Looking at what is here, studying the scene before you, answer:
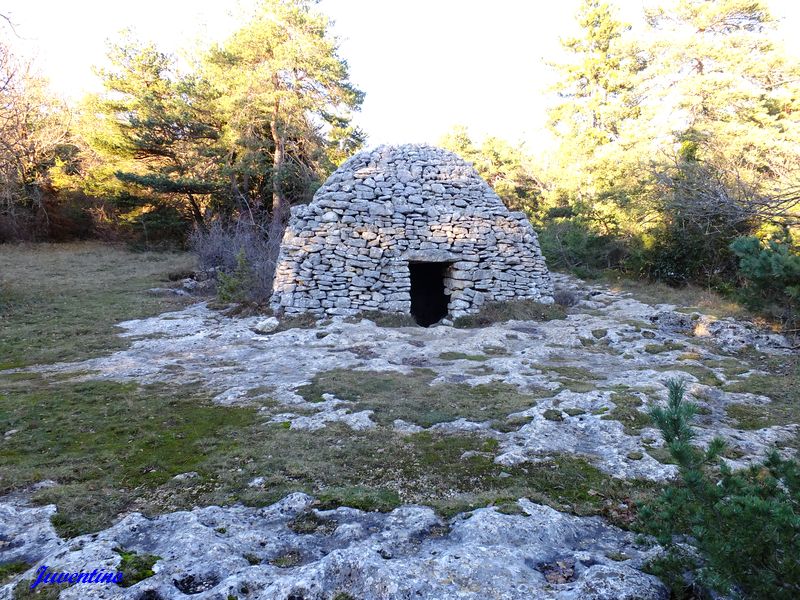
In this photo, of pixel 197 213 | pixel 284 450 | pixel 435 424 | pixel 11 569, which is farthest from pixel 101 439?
pixel 197 213

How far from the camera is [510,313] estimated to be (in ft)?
33.6

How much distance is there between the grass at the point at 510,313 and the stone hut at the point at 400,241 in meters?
0.24

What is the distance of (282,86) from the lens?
18.2m

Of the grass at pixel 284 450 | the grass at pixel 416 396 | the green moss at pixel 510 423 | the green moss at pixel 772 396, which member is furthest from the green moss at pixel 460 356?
the green moss at pixel 772 396

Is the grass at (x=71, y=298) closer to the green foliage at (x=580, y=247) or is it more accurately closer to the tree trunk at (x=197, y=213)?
the tree trunk at (x=197, y=213)

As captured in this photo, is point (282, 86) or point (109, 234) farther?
point (109, 234)

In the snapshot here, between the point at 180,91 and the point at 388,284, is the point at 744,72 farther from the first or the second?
the point at 180,91

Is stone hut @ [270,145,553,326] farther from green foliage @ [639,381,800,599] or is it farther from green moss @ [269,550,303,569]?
green foliage @ [639,381,800,599]

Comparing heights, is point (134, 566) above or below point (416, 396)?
above

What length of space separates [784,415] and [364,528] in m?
4.58

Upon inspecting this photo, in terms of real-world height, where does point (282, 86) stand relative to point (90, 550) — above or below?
above

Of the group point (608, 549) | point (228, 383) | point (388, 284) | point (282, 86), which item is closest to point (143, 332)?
point (228, 383)

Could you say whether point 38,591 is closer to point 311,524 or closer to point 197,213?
point 311,524
